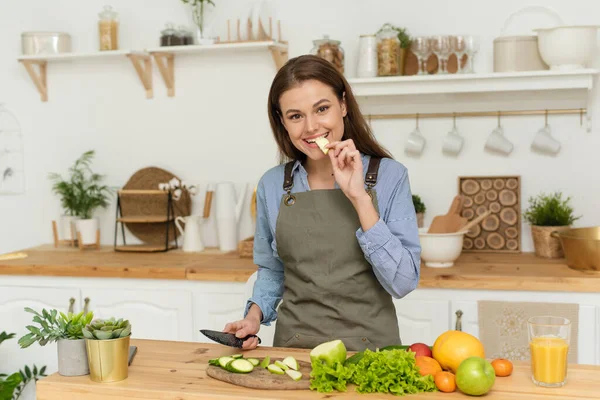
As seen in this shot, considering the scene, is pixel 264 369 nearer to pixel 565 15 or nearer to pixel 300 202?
pixel 300 202

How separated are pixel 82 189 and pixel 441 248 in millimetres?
1798

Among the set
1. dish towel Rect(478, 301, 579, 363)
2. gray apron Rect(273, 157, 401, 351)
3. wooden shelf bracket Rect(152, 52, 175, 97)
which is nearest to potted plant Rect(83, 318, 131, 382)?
gray apron Rect(273, 157, 401, 351)

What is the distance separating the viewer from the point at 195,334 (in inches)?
125

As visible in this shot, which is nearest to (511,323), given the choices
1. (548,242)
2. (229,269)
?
(548,242)

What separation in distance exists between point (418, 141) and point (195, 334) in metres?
1.27

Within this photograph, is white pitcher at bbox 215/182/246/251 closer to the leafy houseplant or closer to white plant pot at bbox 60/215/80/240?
white plant pot at bbox 60/215/80/240

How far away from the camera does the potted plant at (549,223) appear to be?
3.21 m

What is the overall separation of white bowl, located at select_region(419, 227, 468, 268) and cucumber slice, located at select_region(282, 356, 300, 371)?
1.47 metres

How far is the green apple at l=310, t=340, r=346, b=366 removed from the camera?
5.14 ft

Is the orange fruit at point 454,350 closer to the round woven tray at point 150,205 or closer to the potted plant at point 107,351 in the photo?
the potted plant at point 107,351

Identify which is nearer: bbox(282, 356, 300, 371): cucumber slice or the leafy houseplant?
bbox(282, 356, 300, 371): cucumber slice

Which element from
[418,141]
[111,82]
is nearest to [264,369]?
[418,141]

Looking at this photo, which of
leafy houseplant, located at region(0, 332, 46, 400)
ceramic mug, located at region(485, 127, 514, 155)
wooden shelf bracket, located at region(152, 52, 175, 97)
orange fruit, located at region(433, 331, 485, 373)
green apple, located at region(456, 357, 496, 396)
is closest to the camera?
green apple, located at region(456, 357, 496, 396)

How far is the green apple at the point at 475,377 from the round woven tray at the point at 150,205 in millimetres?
2422
